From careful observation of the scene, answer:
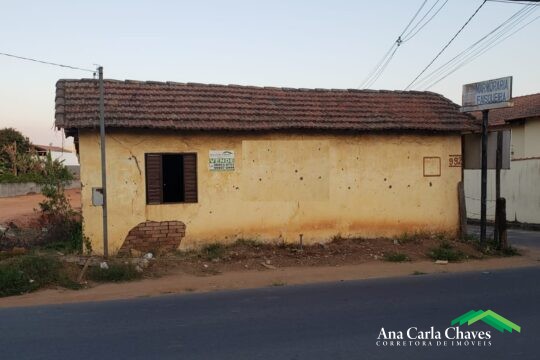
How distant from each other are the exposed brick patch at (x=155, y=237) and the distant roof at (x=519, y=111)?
54.4 feet

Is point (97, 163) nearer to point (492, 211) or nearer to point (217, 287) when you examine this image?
point (217, 287)

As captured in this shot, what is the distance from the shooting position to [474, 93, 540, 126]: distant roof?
69.1 ft

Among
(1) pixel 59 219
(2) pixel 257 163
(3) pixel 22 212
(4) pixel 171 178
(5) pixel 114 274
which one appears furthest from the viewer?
(3) pixel 22 212

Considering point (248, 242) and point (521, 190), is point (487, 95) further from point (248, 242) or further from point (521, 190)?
point (521, 190)

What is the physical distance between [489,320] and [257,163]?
21.2 feet

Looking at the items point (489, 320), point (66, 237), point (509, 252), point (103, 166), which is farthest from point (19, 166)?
point (489, 320)

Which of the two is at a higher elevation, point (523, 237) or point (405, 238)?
point (405, 238)

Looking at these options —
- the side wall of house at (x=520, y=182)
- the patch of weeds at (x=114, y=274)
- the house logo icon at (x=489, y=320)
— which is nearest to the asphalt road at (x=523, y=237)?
the side wall of house at (x=520, y=182)

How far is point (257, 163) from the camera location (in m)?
11.5

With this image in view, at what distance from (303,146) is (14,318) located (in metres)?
7.19

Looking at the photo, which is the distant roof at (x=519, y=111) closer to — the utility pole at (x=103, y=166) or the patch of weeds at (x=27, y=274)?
the utility pole at (x=103, y=166)

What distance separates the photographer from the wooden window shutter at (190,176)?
10984 millimetres

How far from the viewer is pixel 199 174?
11.0 metres

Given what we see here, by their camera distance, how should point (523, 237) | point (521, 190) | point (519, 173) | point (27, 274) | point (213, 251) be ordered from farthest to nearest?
point (519, 173), point (521, 190), point (523, 237), point (213, 251), point (27, 274)
